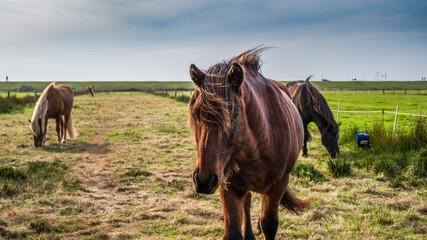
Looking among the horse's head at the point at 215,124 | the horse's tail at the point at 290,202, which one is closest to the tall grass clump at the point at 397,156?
the horse's tail at the point at 290,202

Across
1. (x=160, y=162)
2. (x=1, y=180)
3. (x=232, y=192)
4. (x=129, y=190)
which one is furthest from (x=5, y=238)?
(x=160, y=162)

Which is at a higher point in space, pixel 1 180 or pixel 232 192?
pixel 232 192

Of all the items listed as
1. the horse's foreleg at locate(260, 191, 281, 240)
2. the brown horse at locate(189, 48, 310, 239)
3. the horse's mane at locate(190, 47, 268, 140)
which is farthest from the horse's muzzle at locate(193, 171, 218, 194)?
the horse's foreleg at locate(260, 191, 281, 240)

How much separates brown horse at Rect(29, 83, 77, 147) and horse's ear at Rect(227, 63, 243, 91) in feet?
32.7

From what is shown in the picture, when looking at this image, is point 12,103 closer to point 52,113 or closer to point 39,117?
point 52,113

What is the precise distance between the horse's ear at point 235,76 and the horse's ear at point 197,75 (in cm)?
24

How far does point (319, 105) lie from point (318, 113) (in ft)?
0.79

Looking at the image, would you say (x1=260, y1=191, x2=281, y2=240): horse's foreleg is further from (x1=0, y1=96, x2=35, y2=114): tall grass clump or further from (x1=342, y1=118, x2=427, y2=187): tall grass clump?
(x1=0, y1=96, x2=35, y2=114): tall grass clump

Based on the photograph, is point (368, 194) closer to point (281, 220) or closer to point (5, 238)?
point (281, 220)

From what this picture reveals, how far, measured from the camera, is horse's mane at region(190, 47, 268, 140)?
82.4 inches

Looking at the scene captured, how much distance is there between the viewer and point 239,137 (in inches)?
90.0

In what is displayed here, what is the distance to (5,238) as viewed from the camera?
3.91m

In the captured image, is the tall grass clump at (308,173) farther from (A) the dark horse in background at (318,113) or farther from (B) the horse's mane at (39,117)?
(B) the horse's mane at (39,117)

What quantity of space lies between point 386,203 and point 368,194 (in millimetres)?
629
